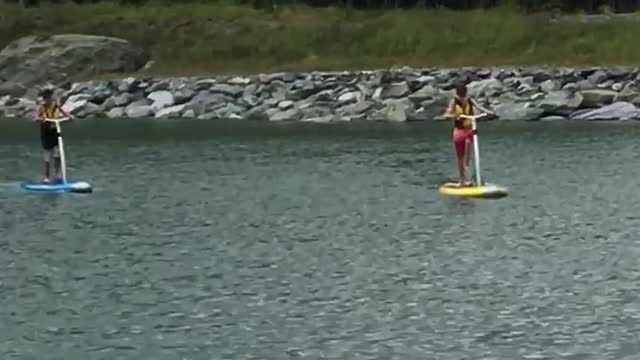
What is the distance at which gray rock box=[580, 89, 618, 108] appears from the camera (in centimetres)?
5884

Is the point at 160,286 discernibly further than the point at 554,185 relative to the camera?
No

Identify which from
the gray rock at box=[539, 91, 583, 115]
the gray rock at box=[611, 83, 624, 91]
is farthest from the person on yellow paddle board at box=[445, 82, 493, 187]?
the gray rock at box=[611, 83, 624, 91]

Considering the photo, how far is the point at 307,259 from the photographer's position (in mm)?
22828

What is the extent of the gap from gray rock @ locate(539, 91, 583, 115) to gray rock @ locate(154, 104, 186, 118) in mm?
15632

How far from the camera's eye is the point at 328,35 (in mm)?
77188

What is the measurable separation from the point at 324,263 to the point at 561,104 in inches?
1488

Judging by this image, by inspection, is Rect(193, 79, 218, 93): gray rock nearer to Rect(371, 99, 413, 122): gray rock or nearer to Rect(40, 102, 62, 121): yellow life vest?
Rect(371, 99, 413, 122): gray rock

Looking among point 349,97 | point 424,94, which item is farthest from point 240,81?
point 424,94

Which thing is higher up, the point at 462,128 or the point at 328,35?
the point at 462,128

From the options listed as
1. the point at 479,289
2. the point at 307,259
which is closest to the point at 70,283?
the point at 307,259

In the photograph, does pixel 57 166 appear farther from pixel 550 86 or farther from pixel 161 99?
pixel 161 99

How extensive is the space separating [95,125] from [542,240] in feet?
127

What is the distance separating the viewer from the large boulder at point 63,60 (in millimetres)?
73938

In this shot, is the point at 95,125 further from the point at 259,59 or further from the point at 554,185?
the point at 554,185
